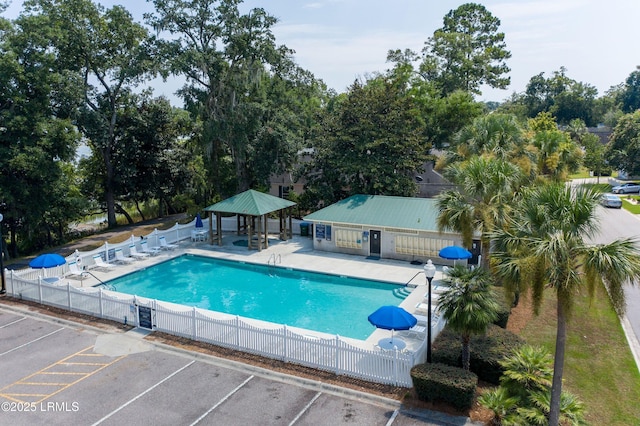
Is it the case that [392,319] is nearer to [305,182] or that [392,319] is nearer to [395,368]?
[395,368]

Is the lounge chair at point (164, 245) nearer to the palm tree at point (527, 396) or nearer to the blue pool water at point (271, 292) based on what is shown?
the blue pool water at point (271, 292)

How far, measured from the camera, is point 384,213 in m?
26.0

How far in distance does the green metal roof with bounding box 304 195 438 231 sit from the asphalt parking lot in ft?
45.0

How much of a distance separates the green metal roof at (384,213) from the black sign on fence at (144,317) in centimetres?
1270

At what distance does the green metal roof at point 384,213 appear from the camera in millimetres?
24656

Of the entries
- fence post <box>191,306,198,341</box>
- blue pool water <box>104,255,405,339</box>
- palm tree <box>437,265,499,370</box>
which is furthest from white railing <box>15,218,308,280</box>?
palm tree <box>437,265,499,370</box>

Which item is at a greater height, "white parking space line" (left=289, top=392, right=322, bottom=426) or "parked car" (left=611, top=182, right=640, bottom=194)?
"parked car" (left=611, top=182, right=640, bottom=194)

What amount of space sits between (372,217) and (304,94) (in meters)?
17.8

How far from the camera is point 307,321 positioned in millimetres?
18156

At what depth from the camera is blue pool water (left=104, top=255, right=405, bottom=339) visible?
728 inches

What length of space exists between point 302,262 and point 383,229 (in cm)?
490

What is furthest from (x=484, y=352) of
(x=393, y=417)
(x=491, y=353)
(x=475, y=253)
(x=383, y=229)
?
(x=383, y=229)

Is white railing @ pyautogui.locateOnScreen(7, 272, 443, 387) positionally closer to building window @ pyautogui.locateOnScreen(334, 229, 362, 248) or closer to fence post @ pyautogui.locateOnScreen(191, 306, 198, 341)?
fence post @ pyautogui.locateOnScreen(191, 306, 198, 341)

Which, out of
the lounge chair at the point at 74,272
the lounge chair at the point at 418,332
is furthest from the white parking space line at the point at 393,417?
the lounge chair at the point at 74,272
